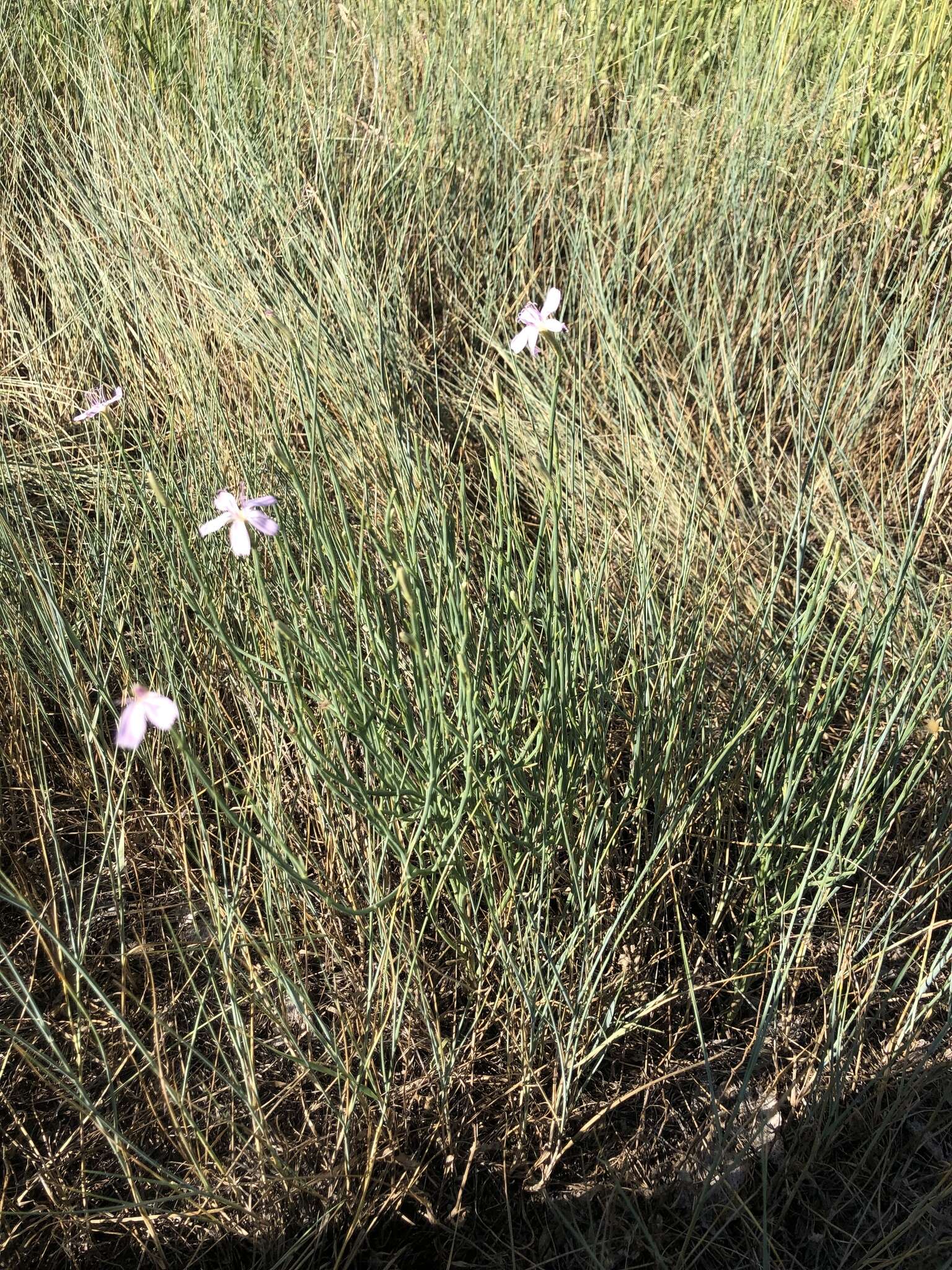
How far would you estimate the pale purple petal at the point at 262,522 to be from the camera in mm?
897

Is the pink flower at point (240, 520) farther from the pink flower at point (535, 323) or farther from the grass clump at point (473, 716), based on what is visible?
the pink flower at point (535, 323)

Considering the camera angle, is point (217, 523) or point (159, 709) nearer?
point (159, 709)

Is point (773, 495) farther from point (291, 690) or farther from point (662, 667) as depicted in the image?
point (291, 690)

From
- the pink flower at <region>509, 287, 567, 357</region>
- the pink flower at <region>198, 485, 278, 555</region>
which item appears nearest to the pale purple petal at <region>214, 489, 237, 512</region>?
the pink flower at <region>198, 485, 278, 555</region>

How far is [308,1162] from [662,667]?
70 cm

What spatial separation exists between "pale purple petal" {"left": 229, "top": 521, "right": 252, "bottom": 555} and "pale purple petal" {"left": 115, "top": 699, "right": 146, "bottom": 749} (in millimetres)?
202

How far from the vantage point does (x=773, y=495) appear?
1.87m

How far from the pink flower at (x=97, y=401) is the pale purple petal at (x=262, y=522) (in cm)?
26

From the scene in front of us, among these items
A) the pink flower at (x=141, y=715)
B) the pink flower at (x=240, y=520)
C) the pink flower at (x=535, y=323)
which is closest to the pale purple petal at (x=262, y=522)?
the pink flower at (x=240, y=520)

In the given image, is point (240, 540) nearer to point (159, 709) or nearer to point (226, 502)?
point (226, 502)

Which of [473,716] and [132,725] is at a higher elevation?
[132,725]

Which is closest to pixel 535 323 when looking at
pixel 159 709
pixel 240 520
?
pixel 240 520

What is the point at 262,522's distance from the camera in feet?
→ 2.97

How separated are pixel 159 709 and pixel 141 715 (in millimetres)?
19
